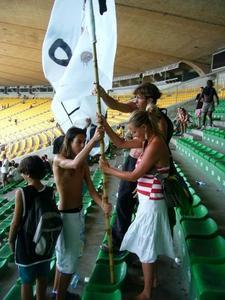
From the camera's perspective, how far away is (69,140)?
236 cm

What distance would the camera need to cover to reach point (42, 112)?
30.2 m

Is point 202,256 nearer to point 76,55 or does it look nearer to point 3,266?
point 76,55

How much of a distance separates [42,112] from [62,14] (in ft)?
93.0

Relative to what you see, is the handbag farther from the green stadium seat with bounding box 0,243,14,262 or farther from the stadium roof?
the stadium roof

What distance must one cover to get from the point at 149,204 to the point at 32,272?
83 cm

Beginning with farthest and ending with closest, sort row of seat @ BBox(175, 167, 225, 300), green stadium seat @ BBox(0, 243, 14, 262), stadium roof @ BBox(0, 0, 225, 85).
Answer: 1. stadium roof @ BBox(0, 0, 225, 85)
2. green stadium seat @ BBox(0, 243, 14, 262)
3. row of seat @ BBox(175, 167, 225, 300)

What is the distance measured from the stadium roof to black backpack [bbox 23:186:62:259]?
9.89m

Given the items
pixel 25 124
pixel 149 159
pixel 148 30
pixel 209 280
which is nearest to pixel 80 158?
pixel 149 159

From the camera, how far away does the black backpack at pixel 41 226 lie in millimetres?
2186

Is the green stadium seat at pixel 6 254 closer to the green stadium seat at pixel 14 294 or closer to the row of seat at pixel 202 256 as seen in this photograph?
the green stadium seat at pixel 14 294

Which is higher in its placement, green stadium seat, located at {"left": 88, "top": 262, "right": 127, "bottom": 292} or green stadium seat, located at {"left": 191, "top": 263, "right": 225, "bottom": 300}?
green stadium seat, located at {"left": 191, "top": 263, "right": 225, "bottom": 300}

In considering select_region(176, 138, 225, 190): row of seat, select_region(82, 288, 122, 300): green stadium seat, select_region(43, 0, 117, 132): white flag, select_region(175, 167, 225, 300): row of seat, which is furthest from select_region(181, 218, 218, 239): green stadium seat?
select_region(176, 138, 225, 190): row of seat

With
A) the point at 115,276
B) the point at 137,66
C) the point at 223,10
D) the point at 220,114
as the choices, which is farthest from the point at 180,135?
the point at 137,66

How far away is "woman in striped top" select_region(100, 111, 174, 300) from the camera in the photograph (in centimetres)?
223
